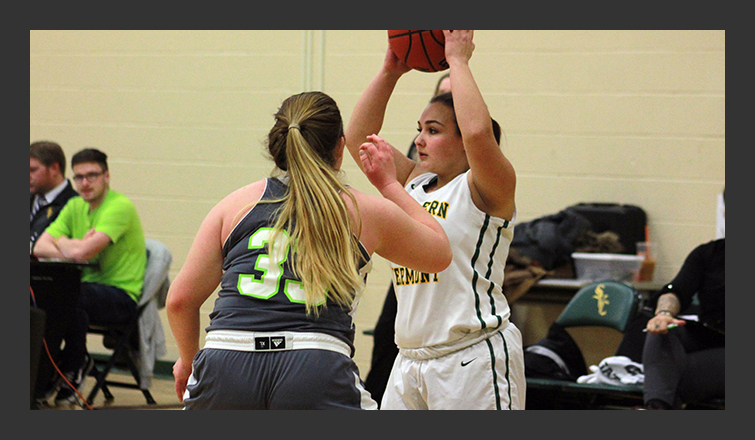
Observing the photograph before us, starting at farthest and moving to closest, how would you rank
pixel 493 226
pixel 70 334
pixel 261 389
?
pixel 70 334 < pixel 493 226 < pixel 261 389

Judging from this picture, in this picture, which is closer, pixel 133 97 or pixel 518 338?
pixel 518 338

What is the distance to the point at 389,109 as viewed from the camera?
565 centimetres

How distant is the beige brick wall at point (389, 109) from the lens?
5.12 m

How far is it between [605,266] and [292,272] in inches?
140

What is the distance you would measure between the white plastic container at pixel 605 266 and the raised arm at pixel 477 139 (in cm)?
264

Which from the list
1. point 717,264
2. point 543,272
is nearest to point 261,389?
point 717,264

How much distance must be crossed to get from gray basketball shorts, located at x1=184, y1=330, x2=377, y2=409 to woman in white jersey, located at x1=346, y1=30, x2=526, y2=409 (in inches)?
28.0

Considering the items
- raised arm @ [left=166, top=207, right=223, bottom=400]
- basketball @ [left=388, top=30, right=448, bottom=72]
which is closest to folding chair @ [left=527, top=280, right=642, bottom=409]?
basketball @ [left=388, top=30, right=448, bottom=72]

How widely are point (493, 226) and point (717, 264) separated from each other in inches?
80.5

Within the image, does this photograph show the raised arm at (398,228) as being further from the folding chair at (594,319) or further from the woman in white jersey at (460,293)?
the folding chair at (594,319)

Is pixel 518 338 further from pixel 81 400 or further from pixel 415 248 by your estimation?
pixel 81 400

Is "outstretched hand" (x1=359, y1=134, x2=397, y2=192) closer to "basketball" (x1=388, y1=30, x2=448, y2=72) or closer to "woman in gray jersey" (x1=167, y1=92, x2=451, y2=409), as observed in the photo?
"woman in gray jersey" (x1=167, y1=92, x2=451, y2=409)

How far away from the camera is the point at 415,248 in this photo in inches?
70.4

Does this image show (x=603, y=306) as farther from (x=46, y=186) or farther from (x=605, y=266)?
(x=46, y=186)
